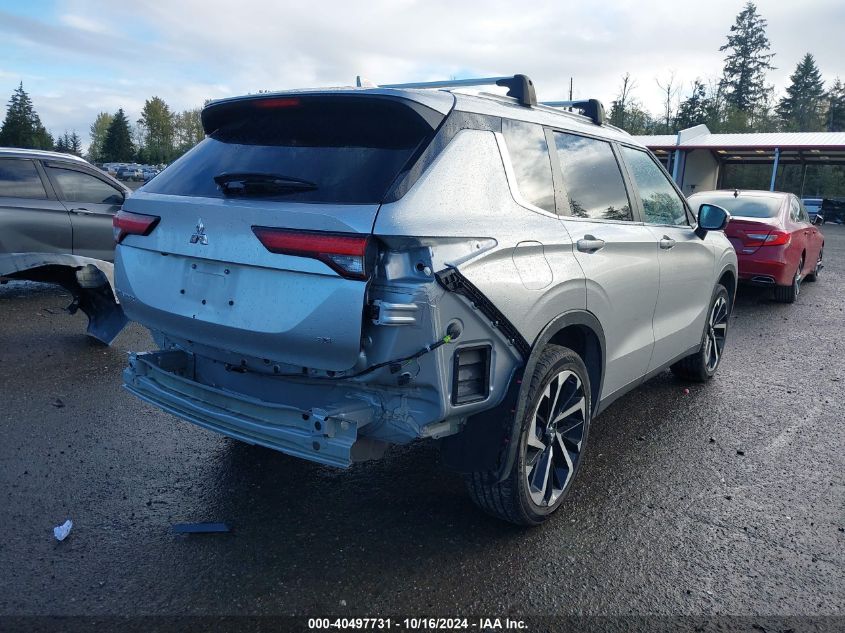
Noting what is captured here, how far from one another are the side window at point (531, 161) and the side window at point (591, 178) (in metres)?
0.18

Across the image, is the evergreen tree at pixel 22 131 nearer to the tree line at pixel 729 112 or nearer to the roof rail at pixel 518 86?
the tree line at pixel 729 112

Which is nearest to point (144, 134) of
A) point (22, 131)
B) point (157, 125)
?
point (157, 125)

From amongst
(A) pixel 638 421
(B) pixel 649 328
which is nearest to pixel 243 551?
(B) pixel 649 328

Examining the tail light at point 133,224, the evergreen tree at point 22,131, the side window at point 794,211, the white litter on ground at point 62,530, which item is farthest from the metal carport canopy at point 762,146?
the evergreen tree at point 22,131

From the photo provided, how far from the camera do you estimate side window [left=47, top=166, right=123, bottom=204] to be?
7.87 metres

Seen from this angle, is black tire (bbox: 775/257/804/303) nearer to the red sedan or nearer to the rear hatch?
the red sedan

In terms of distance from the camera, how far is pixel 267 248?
2.60m

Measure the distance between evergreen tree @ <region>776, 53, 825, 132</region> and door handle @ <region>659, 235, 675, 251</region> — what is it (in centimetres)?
7954

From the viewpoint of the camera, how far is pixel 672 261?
4488mm

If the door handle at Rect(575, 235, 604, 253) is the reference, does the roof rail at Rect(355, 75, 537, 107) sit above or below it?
above

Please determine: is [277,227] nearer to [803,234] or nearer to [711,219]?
[711,219]

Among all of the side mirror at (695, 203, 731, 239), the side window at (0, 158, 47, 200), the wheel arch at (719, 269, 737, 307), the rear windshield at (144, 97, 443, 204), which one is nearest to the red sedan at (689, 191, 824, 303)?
the wheel arch at (719, 269, 737, 307)

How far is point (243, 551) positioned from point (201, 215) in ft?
5.00

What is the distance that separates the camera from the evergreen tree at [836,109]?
7069 cm
